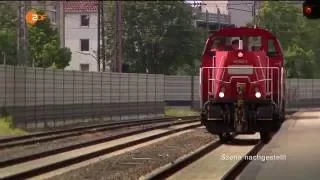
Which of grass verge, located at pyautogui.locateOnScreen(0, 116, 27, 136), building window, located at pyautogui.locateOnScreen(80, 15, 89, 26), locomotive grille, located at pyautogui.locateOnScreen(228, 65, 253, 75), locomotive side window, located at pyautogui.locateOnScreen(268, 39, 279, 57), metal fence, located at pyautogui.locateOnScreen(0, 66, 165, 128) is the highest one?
building window, located at pyautogui.locateOnScreen(80, 15, 89, 26)

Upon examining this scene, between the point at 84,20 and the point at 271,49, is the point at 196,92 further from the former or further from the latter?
the point at 271,49

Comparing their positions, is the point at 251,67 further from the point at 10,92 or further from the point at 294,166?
the point at 10,92

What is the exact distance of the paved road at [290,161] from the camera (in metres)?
13.8

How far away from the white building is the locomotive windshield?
2486 inches

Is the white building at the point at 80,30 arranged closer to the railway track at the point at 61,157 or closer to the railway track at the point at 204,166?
the railway track at the point at 61,157

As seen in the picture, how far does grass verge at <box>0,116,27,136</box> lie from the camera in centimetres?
2864

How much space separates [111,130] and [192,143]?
840 centimetres

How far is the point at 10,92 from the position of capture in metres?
30.4

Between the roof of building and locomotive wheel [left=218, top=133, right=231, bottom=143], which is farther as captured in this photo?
the roof of building

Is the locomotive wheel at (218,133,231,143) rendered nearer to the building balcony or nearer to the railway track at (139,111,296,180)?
the railway track at (139,111,296,180)

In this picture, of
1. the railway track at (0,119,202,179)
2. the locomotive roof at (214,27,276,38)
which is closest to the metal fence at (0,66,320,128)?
the railway track at (0,119,202,179)

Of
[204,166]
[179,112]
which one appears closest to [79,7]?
[179,112]

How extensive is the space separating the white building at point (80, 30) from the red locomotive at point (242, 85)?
209 feet

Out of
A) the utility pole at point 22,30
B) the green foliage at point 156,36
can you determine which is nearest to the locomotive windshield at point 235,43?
the utility pole at point 22,30
